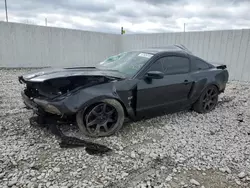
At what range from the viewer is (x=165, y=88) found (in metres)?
3.48

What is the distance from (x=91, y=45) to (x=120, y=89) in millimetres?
8428

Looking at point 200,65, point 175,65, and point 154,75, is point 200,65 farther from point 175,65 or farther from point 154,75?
point 154,75

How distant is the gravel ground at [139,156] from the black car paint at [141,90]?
426 millimetres

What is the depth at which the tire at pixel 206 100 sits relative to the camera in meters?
4.19

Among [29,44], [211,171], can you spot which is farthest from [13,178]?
[29,44]

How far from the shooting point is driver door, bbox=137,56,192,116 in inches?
128

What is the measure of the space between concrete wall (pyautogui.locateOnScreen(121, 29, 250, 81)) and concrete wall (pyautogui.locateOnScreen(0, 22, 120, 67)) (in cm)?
389

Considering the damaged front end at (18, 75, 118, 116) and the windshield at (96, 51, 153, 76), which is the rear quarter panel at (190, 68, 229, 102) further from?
the damaged front end at (18, 75, 118, 116)

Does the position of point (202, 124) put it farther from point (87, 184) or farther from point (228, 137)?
point (87, 184)

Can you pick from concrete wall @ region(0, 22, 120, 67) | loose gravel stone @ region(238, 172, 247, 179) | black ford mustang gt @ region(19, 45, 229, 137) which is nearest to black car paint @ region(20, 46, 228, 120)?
black ford mustang gt @ region(19, 45, 229, 137)

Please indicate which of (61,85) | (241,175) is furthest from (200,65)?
(61,85)

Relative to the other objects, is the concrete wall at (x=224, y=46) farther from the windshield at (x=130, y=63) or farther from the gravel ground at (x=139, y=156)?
the windshield at (x=130, y=63)

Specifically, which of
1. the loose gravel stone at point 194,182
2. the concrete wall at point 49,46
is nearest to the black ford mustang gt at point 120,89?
the loose gravel stone at point 194,182

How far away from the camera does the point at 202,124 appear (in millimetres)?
3777
